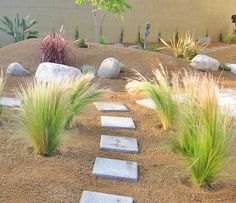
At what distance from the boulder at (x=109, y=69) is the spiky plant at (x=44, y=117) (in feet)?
10.4

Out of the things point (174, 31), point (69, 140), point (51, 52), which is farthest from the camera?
point (174, 31)

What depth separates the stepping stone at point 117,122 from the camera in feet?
13.1

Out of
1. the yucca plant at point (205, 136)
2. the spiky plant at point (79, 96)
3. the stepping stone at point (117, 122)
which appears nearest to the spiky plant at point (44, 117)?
the spiky plant at point (79, 96)

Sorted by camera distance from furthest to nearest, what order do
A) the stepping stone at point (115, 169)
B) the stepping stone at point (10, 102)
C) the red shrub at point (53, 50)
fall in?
the red shrub at point (53, 50) < the stepping stone at point (10, 102) < the stepping stone at point (115, 169)

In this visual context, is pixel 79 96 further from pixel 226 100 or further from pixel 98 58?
pixel 98 58

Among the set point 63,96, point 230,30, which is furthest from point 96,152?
point 230,30

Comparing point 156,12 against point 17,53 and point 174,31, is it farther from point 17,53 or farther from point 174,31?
point 17,53

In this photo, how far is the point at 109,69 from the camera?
638cm

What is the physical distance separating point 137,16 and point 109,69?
21.2 ft

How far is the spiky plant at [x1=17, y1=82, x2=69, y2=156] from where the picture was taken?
10.1ft

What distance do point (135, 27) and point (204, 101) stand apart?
9.87 metres

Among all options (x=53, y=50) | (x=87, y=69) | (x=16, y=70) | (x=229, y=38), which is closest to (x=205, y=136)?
(x=87, y=69)

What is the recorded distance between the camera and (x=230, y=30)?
1562 centimetres

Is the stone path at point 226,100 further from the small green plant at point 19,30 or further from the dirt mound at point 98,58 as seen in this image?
the small green plant at point 19,30
